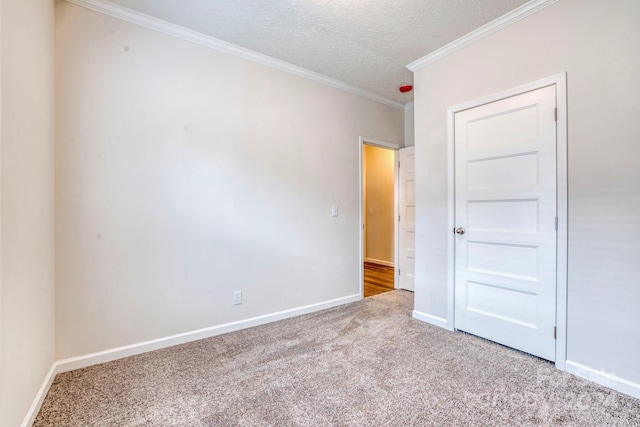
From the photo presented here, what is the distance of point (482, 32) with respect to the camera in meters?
2.43

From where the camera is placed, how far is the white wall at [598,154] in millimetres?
1759

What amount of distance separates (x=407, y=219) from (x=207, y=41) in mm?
3013

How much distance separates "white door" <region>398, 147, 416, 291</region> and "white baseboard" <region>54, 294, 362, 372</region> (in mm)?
1252

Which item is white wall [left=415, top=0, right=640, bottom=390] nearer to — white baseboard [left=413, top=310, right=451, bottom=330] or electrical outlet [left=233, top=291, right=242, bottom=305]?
white baseboard [left=413, top=310, right=451, bottom=330]

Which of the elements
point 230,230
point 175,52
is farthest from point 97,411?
point 175,52

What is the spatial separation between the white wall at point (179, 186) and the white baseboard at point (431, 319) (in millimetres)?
925

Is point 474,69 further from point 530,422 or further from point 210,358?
point 210,358

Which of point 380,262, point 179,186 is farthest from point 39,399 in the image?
point 380,262

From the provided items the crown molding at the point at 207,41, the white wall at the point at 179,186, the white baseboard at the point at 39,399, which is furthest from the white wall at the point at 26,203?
the crown molding at the point at 207,41

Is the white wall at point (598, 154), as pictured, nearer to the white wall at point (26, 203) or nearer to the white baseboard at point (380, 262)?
the white wall at point (26, 203)

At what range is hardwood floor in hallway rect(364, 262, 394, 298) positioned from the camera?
163 inches

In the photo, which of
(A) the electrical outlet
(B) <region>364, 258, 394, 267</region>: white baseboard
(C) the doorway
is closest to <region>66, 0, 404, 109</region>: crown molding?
(A) the electrical outlet

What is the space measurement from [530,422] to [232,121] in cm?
292

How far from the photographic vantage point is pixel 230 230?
2.70 meters
